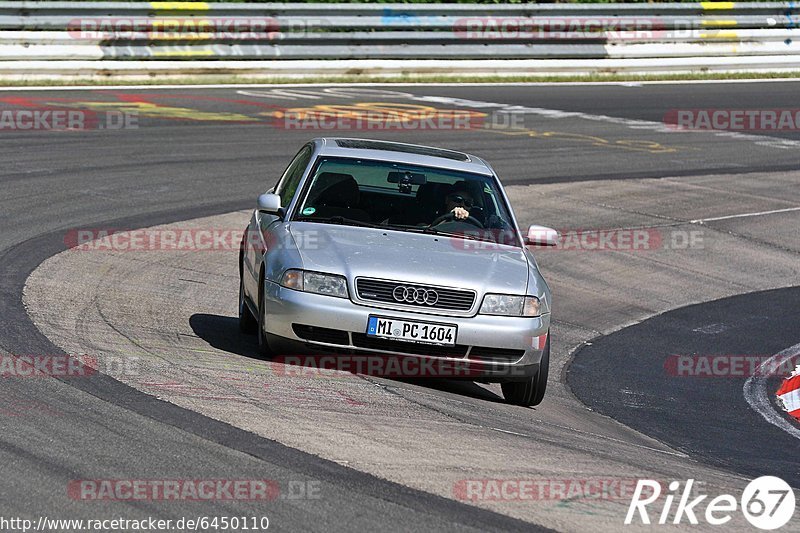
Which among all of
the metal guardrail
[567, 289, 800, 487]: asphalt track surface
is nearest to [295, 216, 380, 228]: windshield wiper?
[567, 289, 800, 487]: asphalt track surface

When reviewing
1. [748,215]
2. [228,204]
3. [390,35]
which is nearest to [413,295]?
[228,204]

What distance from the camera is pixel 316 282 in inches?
322

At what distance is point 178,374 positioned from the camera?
7.62m

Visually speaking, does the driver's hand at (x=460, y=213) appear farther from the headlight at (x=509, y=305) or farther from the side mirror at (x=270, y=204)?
the side mirror at (x=270, y=204)

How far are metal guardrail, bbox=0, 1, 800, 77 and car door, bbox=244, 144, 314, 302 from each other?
13116mm

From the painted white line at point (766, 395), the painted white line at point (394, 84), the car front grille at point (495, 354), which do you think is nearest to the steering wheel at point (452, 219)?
the car front grille at point (495, 354)

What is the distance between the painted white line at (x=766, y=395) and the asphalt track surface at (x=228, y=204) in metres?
0.19

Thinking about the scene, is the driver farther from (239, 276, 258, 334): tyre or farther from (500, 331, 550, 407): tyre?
(239, 276, 258, 334): tyre

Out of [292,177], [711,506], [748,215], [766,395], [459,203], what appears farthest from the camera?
[748,215]

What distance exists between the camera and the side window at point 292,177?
966 centimetres

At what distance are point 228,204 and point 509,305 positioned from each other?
24.2 ft

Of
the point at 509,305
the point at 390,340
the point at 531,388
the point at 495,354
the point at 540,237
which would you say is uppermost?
the point at 540,237

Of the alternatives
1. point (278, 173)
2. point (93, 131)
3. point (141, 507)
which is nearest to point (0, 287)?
point (141, 507)

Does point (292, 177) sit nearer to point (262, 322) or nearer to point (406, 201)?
point (406, 201)
